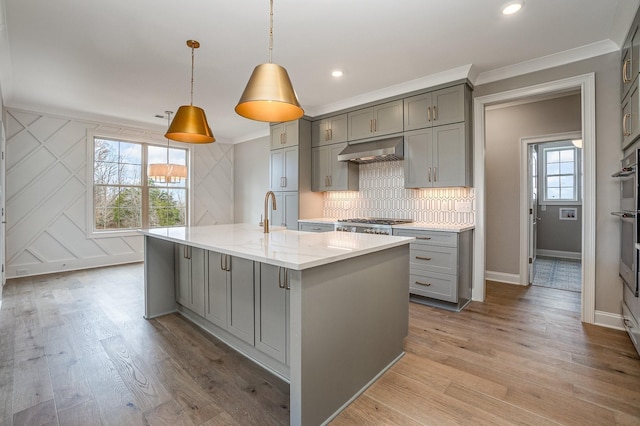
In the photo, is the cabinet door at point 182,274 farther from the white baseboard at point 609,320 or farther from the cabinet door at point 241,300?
the white baseboard at point 609,320

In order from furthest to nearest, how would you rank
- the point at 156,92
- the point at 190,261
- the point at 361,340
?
the point at 156,92 < the point at 190,261 < the point at 361,340

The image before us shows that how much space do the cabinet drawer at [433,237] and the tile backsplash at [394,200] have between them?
25.3 inches

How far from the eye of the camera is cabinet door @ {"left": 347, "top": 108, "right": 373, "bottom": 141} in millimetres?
4223

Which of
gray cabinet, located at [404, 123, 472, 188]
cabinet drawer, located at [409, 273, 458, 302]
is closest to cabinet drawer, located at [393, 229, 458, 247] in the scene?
cabinet drawer, located at [409, 273, 458, 302]

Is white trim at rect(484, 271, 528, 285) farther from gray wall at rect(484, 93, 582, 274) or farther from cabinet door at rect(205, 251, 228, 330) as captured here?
cabinet door at rect(205, 251, 228, 330)

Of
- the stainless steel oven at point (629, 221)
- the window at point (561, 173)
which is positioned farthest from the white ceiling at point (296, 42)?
the window at point (561, 173)

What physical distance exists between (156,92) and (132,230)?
287 cm

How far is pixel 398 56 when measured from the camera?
312cm

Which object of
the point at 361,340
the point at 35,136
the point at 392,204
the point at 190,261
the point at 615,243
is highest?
the point at 35,136

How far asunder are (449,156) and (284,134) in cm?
263

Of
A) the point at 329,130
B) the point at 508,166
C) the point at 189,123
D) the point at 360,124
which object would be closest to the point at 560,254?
the point at 508,166

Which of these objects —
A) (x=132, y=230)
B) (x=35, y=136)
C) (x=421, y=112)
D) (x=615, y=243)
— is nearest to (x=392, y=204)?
(x=421, y=112)

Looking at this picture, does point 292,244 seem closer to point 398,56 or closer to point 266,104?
point 266,104

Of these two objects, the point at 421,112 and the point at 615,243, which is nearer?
the point at 615,243
